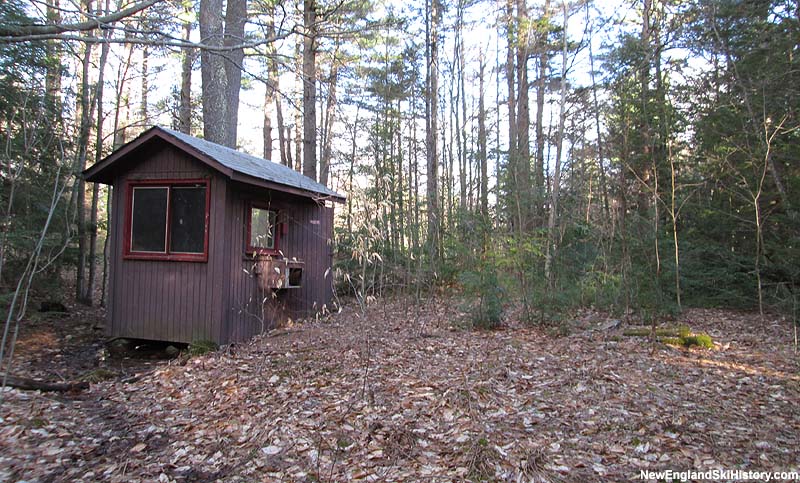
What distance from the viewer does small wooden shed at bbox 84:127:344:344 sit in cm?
691

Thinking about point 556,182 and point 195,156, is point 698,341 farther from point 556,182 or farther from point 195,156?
point 195,156

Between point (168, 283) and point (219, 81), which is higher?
point (219, 81)

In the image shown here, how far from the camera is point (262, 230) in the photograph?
26.1 ft

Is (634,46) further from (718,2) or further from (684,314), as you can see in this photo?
(684,314)

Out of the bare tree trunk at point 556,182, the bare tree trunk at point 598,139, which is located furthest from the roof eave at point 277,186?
the bare tree trunk at point 598,139

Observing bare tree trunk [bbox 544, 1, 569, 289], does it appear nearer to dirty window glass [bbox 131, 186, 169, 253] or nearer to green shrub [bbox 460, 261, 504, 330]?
green shrub [bbox 460, 261, 504, 330]

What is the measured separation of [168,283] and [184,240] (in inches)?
28.6

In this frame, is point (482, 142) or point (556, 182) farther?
point (482, 142)

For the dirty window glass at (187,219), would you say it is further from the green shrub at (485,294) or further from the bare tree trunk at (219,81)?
the green shrub at (485,294)

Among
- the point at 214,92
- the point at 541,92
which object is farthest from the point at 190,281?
the point at 541,92

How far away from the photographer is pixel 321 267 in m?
9.73

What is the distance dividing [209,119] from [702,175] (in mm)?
10359

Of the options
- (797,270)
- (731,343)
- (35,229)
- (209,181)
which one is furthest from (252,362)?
(797,270)

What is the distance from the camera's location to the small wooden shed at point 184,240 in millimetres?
6906
